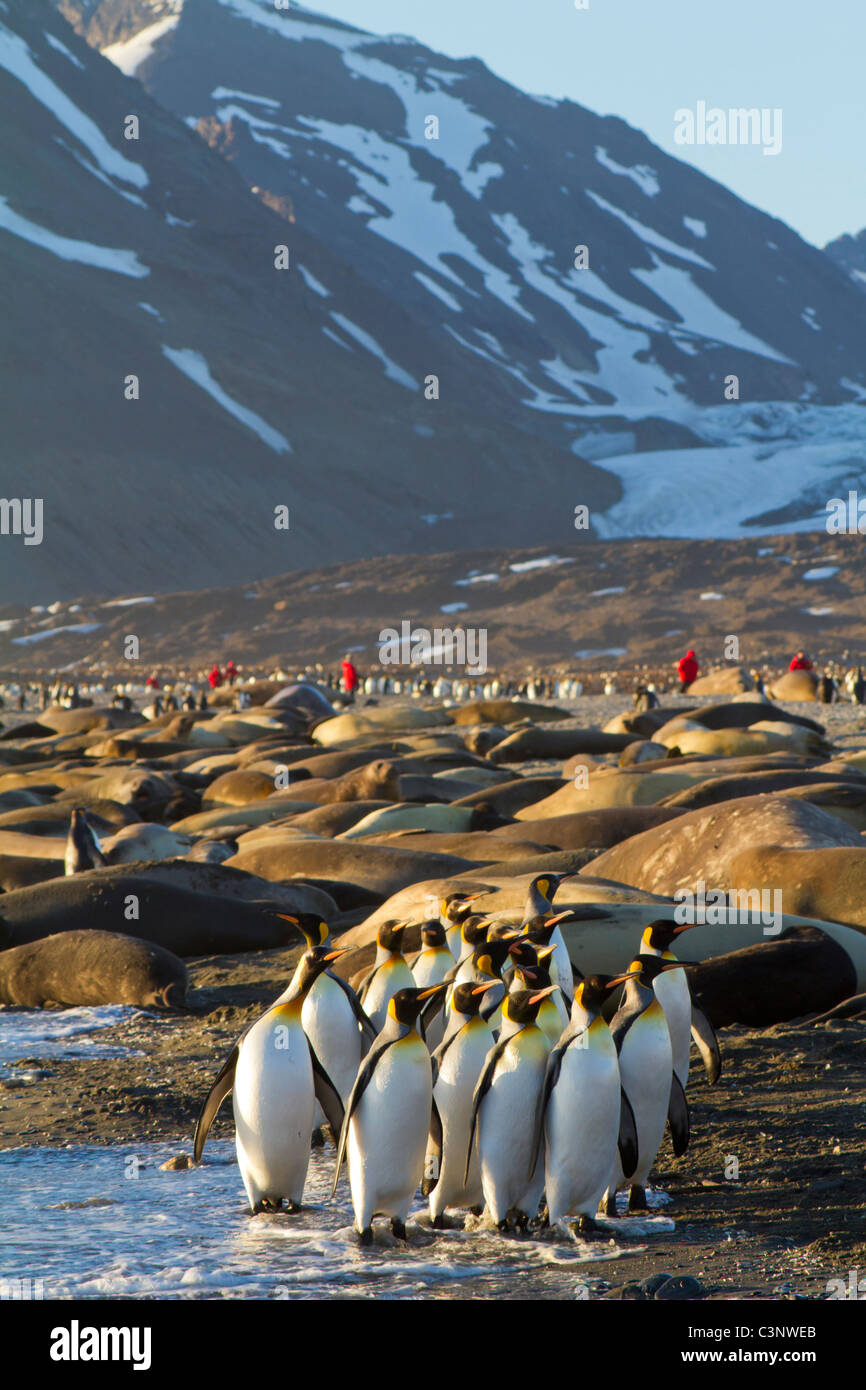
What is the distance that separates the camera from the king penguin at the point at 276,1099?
15.6 feet

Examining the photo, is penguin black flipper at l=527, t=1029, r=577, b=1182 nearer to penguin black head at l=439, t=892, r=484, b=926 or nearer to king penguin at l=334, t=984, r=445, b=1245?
king penguin at l=334, t=984, r=445, b=1245

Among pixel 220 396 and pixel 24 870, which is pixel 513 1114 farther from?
pixel 220 396

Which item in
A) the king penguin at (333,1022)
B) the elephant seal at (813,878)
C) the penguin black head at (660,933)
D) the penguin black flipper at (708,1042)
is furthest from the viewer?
the elephant seal at (813,878)

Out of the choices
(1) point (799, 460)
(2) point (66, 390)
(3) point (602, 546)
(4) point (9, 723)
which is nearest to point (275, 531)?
(2) point (66, 390)

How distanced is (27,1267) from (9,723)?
33.9m

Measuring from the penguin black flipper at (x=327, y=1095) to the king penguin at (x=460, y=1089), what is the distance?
44 cm

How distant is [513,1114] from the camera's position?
4578 millimetres

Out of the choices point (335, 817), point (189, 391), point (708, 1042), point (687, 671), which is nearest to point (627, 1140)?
point (708, 1042)

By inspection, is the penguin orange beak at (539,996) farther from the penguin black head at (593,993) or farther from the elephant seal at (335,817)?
the elephant seal at (335,817)

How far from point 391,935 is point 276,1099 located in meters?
0.90

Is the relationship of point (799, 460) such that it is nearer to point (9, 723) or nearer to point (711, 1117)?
point (9, 723)

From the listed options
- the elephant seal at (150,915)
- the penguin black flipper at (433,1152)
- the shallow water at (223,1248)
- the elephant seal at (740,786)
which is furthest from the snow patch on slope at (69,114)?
the penguin black flipper at (433,1152)

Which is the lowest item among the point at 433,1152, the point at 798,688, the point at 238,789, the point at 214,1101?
the point at 433,1152

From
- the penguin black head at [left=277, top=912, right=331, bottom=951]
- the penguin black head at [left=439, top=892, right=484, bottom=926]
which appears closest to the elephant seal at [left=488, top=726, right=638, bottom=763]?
the penguin black head at [left=439, top=892, right=484, bottom=926]
